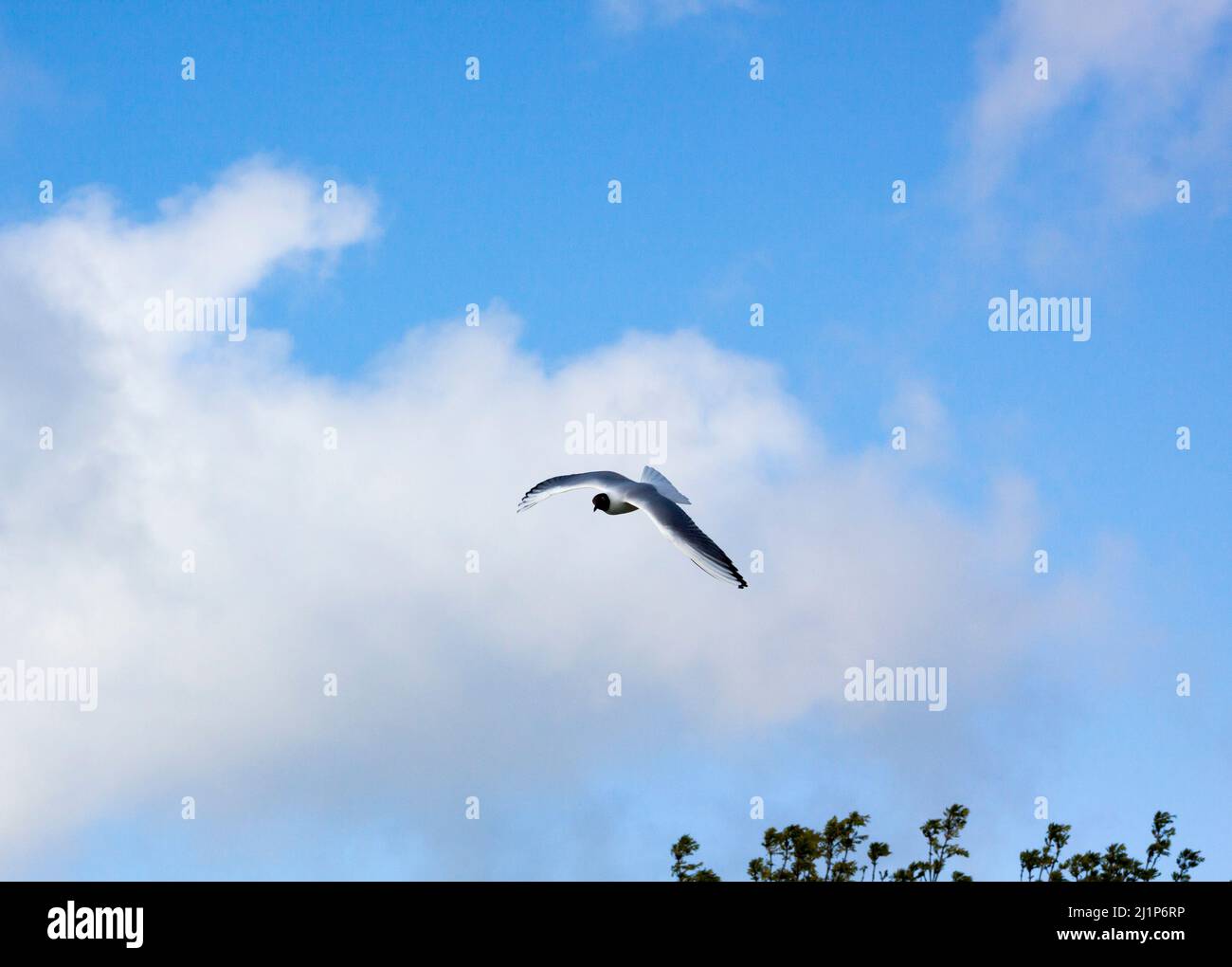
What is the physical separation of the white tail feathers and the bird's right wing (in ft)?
2.15

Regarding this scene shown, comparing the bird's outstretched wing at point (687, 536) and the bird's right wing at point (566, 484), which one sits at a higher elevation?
the bird's right wing at point (566, 484)

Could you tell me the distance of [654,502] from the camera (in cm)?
2056

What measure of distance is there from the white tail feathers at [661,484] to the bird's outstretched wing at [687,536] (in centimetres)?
50

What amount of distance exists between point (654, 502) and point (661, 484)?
2.34 m

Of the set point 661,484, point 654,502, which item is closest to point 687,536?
point 654,502

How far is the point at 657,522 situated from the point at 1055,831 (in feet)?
37.0

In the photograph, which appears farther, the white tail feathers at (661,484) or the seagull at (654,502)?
the white tail feathers at (661,484)

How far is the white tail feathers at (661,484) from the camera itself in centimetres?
2180

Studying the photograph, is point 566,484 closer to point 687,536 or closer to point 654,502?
point 654,502

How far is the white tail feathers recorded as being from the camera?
2180 cm
